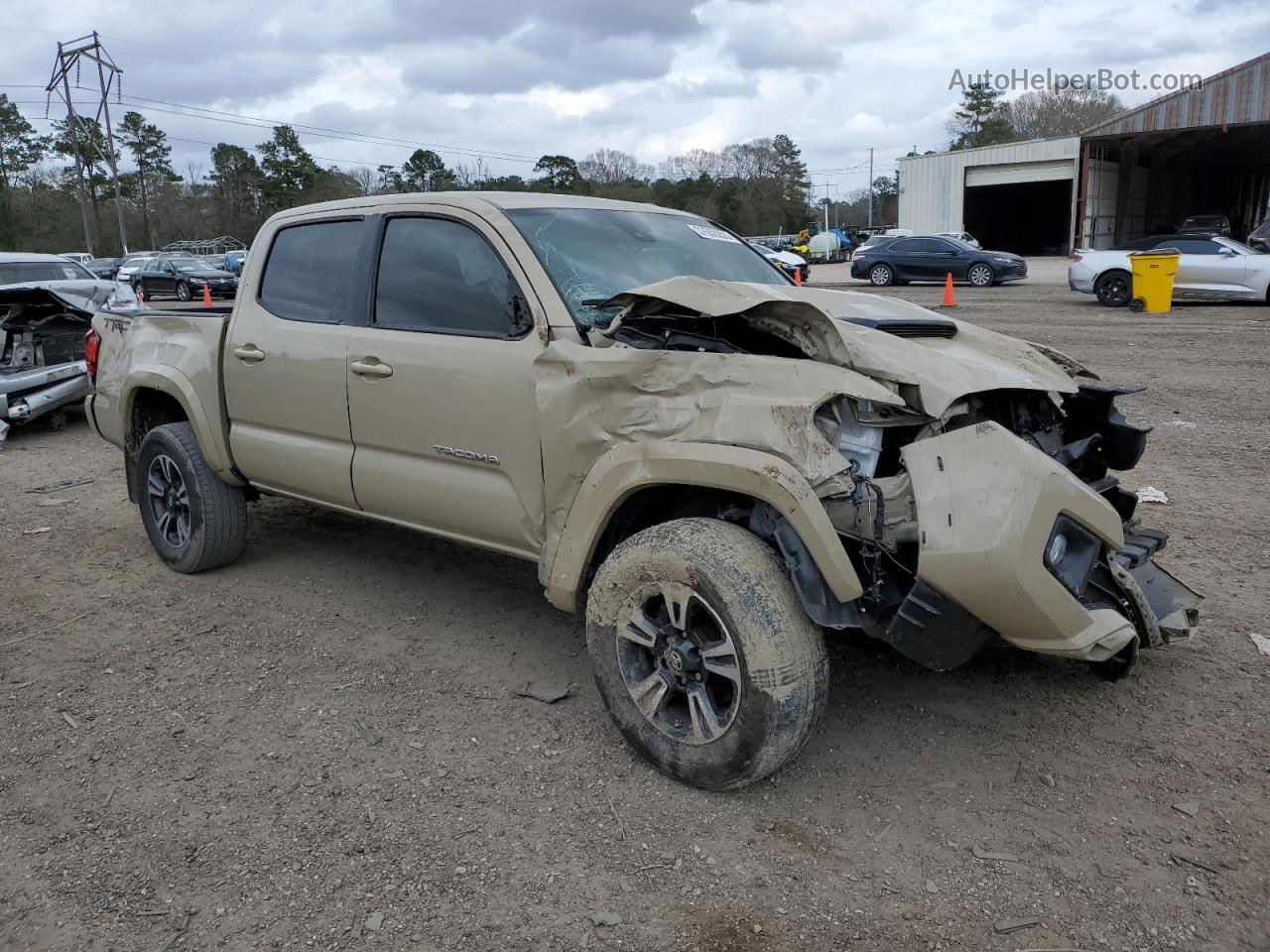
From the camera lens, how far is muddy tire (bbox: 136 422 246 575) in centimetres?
499

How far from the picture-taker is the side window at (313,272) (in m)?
4.24

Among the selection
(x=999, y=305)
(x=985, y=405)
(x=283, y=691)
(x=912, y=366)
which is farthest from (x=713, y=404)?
(x=999, y=305)

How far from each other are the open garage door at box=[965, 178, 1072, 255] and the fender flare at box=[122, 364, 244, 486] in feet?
141

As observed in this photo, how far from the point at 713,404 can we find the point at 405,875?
163cm

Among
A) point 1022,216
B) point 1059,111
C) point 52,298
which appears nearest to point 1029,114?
point 1059,111

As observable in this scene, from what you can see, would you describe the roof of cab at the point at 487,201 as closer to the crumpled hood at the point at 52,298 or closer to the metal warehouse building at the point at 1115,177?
the crumpled hood at the point at 52,298

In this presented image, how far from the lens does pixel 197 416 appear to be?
487cm

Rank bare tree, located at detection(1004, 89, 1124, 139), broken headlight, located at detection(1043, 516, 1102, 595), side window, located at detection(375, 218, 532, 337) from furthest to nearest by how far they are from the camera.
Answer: bare tree, located at detection(1004, 89, 1124, 139) < side window, located at detection(375, 218, 532, 337) < broken headlight, located at detection(1043, 516, 1102, 595)

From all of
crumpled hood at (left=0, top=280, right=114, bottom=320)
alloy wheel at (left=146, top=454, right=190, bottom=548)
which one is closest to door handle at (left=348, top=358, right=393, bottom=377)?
alloy wheel at (left=146, top=454, right=190, bottom=548)

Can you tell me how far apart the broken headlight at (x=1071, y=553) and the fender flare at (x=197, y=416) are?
388 centimetres

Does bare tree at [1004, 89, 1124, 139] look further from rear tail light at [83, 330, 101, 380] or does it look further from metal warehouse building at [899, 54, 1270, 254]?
rear tail light at [83, 330, 101, 380]

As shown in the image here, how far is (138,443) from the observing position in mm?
5504

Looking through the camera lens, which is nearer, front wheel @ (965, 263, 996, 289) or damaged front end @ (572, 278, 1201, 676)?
damaged front end @ (572, 278, 1201, 676)

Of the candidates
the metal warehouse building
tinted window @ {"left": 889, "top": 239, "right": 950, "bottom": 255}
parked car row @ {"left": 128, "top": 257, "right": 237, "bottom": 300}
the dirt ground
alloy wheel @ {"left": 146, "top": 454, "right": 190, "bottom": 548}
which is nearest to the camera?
the dirt ground
